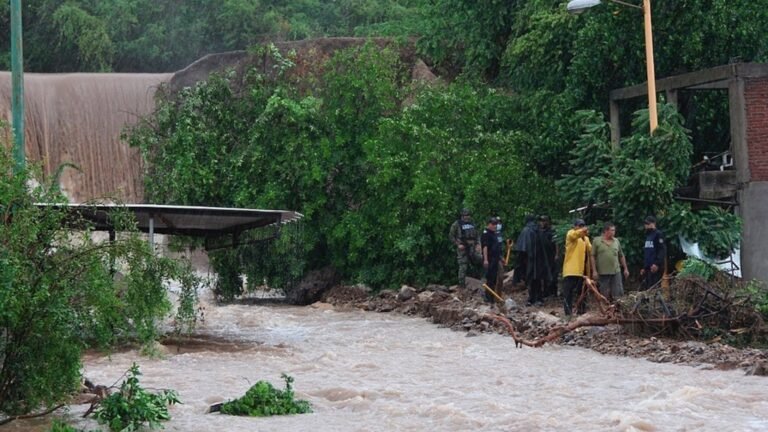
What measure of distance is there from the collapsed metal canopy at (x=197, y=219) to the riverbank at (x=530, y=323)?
377cm

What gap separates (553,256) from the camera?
73.6 ft

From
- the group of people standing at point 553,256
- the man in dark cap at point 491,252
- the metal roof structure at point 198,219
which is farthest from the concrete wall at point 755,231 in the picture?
the metal roof structure at point 198,219

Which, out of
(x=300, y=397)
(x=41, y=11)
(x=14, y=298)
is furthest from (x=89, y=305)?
(x=41, y=11)

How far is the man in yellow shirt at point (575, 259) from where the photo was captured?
764 inches

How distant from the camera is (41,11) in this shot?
42.0 m

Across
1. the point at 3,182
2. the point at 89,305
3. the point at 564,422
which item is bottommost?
the point at 564,422

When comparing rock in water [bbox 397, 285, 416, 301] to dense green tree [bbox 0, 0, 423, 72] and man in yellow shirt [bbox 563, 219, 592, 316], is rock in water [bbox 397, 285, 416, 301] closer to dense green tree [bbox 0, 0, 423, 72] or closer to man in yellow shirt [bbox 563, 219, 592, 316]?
man in yellow shirt [bbox 563, 219, 592, 316]

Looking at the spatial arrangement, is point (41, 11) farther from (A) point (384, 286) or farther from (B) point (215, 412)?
(B) point (215, 412)

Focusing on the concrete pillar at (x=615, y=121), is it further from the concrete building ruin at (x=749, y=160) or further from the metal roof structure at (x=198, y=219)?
the metal roof structure at (x=198, y=219)

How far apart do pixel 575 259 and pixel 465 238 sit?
4780 mm

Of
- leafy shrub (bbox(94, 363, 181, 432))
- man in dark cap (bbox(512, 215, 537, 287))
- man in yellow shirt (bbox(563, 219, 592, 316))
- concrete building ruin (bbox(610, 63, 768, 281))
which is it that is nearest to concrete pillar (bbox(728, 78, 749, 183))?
concrete building ruin (bbox(610, 63, 768, 281))

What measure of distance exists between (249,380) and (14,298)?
547 cm

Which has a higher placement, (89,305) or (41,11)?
(41,11)

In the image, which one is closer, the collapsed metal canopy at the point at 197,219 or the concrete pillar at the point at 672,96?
the collapsed metal canopy at the point at 197,219
